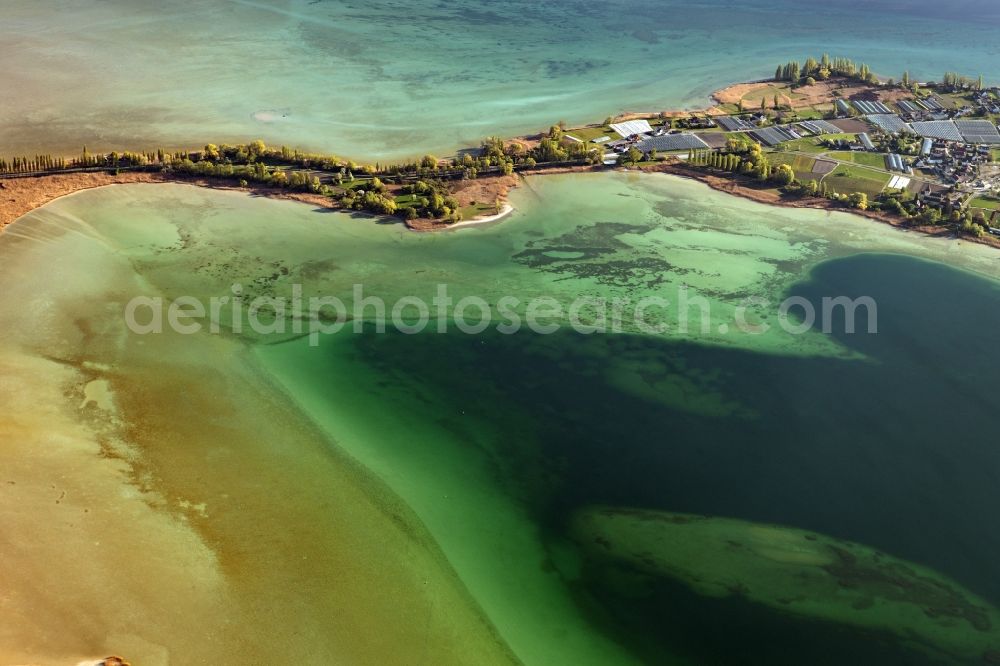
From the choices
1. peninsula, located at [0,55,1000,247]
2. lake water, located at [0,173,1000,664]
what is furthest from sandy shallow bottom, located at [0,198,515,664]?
peninsula, located at [0,55,1000,247]

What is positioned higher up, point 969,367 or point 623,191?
point 623,191

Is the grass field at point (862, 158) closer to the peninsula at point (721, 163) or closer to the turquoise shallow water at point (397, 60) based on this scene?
the peninsula at point (721, 163)

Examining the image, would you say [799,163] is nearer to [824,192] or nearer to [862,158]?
[824,192]

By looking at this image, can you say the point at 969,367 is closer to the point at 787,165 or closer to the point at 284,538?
the point at 787,165

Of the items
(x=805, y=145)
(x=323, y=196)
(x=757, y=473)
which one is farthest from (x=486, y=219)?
(x=805, y=145)

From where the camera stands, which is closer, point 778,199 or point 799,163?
point 778,199

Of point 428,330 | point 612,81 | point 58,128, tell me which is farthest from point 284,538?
point 612,81

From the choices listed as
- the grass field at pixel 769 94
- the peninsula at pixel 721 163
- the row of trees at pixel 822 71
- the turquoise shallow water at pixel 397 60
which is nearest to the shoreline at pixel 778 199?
the peninsula at pixel 721 163
